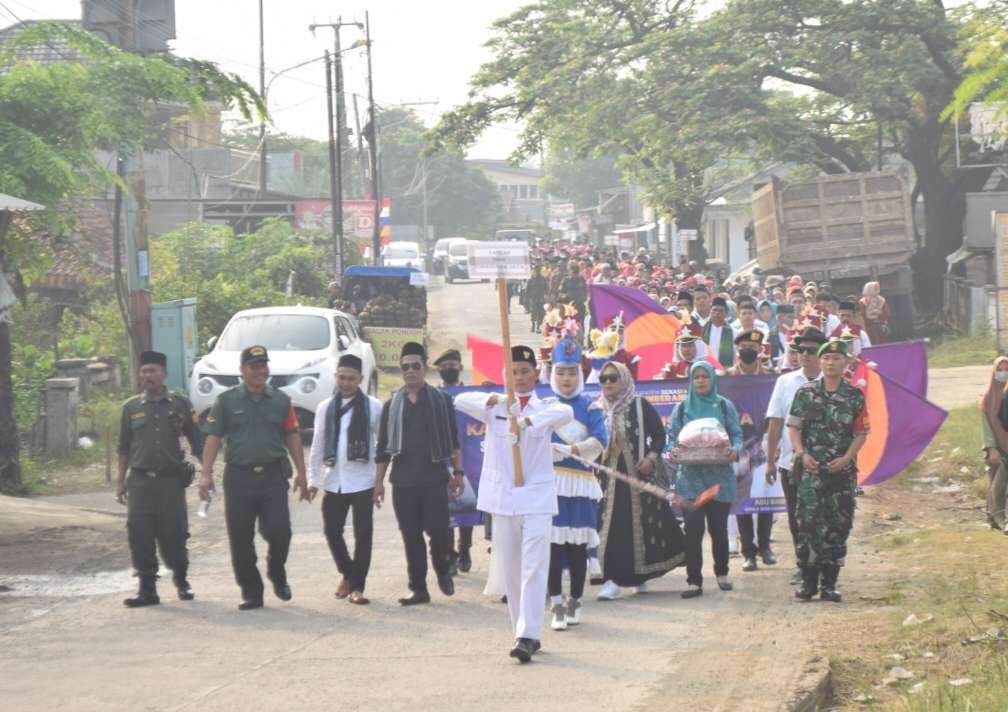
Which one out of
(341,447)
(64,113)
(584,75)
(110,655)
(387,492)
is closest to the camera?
(110,655)

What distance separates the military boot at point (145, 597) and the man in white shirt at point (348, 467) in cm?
126

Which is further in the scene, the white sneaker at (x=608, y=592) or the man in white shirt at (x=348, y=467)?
the man in white shirt at (x=348, y=467)

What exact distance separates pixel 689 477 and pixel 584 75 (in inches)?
1096

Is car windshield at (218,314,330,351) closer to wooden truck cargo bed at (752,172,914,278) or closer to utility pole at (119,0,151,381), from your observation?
utility pole at (119,0,151,381)

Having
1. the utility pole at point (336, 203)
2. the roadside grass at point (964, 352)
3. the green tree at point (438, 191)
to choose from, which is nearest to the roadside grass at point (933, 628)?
the roadside grass at point (964, 352)

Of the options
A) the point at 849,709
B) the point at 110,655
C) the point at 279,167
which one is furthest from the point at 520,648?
the point at 279,167

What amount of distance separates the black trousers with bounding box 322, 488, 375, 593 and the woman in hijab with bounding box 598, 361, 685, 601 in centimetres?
160

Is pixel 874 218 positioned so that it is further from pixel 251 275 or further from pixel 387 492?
pixel 387 492

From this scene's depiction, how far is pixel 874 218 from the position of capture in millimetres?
32594

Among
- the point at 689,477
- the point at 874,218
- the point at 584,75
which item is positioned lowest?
the point at 689,477

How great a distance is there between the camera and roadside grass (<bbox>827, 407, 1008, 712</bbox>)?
803cm

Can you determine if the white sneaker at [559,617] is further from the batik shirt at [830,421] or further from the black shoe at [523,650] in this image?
the batik shirt at [830,421]

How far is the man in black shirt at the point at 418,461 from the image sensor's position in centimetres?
1099

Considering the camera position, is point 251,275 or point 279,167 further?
point 279,167
